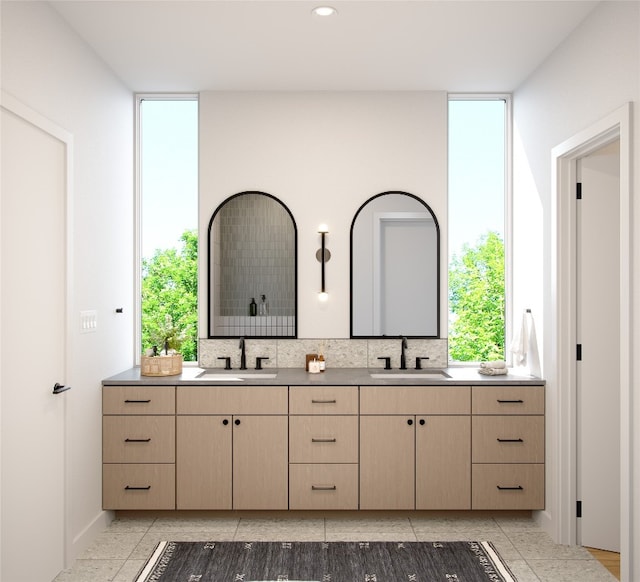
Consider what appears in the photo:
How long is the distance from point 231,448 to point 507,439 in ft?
5.42

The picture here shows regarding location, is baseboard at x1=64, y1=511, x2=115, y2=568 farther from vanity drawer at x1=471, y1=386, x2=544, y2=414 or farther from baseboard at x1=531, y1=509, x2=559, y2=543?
baseboard at x1=531, y1=509, x2=559, y2=543

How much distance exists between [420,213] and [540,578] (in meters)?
2.30

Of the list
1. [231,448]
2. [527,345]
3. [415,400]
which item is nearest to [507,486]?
[415,400]

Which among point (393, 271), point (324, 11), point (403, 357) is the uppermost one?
point (324, 11)

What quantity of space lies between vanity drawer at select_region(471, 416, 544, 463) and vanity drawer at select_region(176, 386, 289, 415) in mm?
1167

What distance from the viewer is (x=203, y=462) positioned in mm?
3418

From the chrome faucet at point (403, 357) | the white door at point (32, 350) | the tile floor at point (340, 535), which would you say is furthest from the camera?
the chrome faucet at point (403, 357)

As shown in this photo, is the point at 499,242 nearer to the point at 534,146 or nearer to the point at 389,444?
the point at 534,146

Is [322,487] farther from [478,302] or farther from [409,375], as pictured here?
[478,302]

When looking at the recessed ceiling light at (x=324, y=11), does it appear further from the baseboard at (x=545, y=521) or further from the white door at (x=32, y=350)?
the baseboard at (x=545, y=521)

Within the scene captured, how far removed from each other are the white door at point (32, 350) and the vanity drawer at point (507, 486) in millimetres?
2307

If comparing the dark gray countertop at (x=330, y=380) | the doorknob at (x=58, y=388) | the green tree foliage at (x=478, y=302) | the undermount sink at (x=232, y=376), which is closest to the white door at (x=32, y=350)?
the doorknob at (x=58, y=388)

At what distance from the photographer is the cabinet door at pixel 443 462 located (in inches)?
135

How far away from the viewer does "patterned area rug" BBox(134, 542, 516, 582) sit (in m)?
2.81
